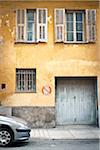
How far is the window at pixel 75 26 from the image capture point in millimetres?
19328

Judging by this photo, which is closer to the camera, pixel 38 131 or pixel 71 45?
pixel 38 131

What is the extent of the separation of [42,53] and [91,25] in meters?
2.92

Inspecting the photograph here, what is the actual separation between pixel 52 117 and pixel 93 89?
2747 mm

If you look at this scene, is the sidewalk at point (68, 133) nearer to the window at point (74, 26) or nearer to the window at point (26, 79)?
the window at point (26, 79)

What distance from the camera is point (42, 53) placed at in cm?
1922

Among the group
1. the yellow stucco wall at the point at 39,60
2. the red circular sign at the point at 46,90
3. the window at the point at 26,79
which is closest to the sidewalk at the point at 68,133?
the yellow stucco wall at the point at 39,60

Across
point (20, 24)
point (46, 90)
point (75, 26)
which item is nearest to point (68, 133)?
point (46, 90)

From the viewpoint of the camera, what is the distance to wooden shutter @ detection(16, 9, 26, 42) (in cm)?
1933

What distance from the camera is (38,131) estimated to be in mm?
17641

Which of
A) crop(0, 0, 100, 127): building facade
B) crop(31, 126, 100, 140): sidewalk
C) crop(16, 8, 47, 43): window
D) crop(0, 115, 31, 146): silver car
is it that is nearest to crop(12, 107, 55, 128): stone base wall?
crop(0, 0, 100, 127): building facade

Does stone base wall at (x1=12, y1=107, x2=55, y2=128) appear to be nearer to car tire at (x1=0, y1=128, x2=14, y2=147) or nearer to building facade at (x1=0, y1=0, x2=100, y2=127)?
building facade at (x1=0, y1=0, x2=100, y2=127)

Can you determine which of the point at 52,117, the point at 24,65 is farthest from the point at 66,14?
the point at 52,117

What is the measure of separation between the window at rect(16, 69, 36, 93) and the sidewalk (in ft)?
7.53

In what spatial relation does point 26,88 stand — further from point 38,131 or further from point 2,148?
point 2,148
